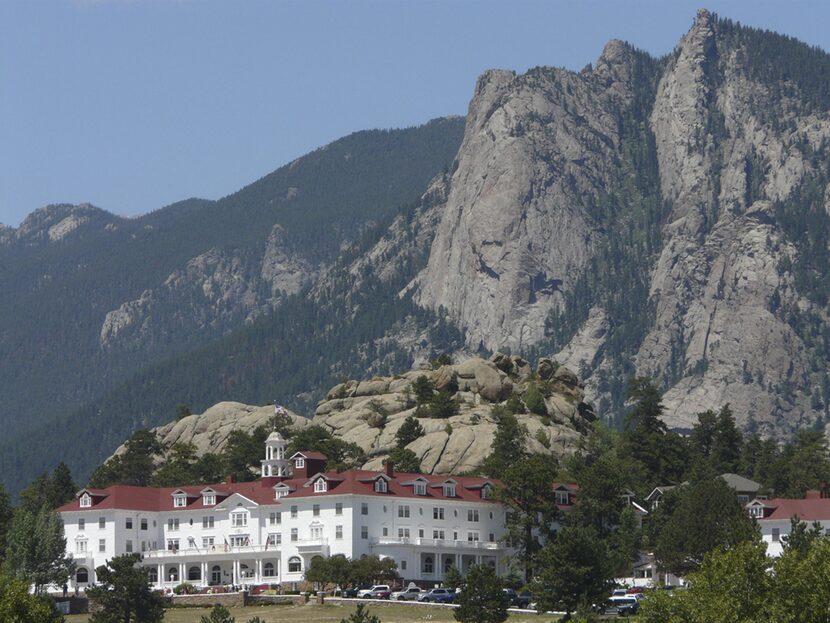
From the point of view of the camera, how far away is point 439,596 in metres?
171

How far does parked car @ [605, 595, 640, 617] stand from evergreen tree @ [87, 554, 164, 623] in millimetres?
37578

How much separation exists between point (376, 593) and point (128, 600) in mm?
26244

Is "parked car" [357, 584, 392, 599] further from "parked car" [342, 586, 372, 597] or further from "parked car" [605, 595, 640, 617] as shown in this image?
"parked car" [605, 595, 640, 617]

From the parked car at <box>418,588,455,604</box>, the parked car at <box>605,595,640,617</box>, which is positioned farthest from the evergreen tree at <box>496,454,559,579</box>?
the parked car at <box>605,595,640,617</box>

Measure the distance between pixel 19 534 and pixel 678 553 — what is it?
2627 inches

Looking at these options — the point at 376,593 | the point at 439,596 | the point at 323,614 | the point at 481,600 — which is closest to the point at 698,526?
the point at 439,596

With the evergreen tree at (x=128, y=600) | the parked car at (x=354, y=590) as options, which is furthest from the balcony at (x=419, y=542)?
the evergreen tree at (x=128, y=600)

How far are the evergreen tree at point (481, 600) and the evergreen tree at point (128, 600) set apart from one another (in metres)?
25.5

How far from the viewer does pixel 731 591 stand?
116188mm

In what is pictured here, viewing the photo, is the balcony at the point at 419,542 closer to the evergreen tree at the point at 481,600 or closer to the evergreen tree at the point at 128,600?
the evergreen tree at the point at 128,600

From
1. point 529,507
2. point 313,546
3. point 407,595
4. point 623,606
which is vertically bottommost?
point 623,606

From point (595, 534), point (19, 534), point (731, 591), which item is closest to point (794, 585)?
→ point (731, 591)

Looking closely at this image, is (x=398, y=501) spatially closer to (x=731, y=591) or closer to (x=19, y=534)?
(x=19, y=534)

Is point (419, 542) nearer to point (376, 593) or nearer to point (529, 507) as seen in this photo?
point (529, 507)
